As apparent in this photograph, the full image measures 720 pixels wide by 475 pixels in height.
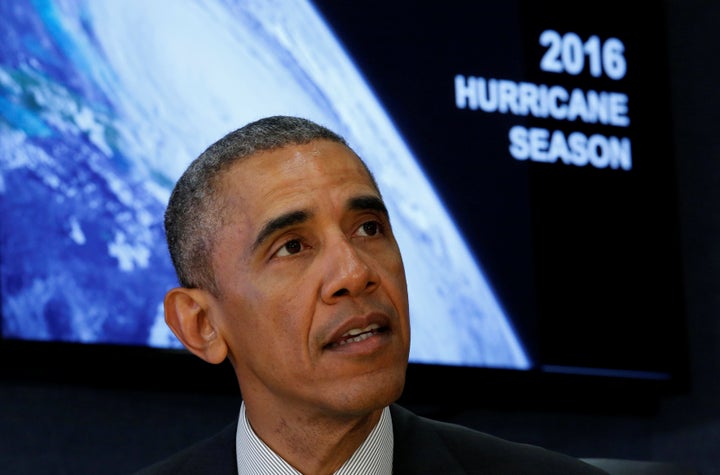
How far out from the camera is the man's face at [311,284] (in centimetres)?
155

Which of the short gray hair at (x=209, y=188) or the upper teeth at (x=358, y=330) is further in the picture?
the short gray hair at (x=209, y=188)

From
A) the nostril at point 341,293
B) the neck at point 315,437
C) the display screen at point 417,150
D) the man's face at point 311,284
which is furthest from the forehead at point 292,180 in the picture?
the display screen at point 417,150

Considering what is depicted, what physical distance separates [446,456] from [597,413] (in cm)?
151

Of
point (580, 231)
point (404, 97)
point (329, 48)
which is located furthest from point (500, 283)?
point (329, 48)

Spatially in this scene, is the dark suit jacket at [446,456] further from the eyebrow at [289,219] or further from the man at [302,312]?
the eyebrow at [289,219]

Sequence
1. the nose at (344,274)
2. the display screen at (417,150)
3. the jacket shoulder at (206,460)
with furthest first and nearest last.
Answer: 1. the display screen at (417,150)
2. the jacket shoulder at (206,460)
3. the nose at (344,274)

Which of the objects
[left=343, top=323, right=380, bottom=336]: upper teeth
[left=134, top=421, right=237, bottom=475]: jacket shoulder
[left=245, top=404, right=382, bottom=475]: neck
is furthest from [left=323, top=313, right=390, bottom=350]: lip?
[left=134, top=421, right=237, bottom=475]: jacket shoulder

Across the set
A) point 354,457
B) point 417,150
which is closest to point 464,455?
point 354,457

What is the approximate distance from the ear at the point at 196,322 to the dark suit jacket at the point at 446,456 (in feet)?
0.53

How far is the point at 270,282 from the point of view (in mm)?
1602

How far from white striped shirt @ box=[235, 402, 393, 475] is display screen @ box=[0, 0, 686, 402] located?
842 millimetres

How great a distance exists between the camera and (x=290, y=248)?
161 cm

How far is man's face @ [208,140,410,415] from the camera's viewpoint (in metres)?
1.55

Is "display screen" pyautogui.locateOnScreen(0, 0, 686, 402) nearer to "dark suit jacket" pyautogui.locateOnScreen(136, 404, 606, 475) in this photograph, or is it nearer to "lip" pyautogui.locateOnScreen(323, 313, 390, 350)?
"dark suit jacket" pyautogui.locateOnScreen(136, 404, 606, 475)
